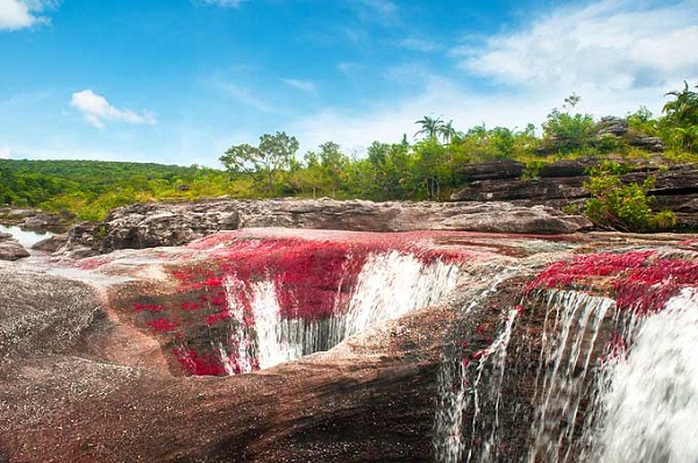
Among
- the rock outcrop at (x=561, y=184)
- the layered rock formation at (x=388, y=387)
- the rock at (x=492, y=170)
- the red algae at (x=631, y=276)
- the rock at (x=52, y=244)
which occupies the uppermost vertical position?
the rock at (x=492, y=170)

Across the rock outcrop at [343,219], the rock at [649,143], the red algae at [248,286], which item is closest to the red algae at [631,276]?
the red algae at [248,286]

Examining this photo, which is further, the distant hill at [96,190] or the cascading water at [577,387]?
the distant hill at [96,190]

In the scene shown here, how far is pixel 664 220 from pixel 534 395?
2969 centimetres

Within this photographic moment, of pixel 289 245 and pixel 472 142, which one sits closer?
pixel 289 245

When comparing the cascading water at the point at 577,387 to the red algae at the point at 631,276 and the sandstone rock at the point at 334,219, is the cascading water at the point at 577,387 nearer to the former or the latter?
the red algae at the point at 631,276

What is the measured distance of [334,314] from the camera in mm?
15516

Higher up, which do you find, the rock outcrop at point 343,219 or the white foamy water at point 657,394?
the rock outcrop at point 343,219

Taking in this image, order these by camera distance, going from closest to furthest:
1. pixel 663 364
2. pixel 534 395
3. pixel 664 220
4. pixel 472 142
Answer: pixel 663 364, pixel 534 395, pixel 664 220, pixel 472 142

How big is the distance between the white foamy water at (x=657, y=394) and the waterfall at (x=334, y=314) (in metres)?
6.99

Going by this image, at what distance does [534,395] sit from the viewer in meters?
7.30

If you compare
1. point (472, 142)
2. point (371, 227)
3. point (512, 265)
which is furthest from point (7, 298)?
point (472, 142)

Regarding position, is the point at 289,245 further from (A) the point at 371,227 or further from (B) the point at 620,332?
(B) the point at 620,332

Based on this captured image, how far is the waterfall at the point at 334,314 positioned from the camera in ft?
45.6

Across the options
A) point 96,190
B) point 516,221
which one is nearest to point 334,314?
point 516,221
